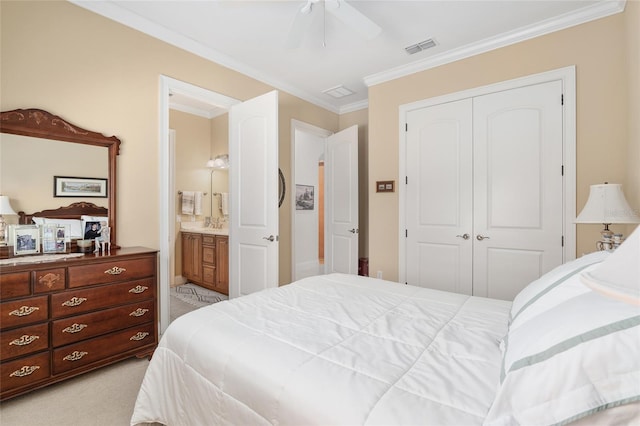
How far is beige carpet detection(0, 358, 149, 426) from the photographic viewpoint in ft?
5.80

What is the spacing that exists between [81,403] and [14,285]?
2.70 ft

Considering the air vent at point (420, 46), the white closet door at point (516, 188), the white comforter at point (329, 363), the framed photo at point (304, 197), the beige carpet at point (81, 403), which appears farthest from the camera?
the framed photo at point (304, 197)

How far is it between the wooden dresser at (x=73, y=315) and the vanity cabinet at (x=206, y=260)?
1.74 metres

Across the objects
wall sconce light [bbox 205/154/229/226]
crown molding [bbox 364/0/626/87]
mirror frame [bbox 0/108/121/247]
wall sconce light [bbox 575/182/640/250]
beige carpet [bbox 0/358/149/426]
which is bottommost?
beige carpet [bbox 0/358/149/426]

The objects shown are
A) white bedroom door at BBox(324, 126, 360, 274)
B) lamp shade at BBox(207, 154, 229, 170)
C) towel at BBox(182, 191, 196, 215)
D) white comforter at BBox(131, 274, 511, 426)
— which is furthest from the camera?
lamp shade at BBox(207, 154, 229, 170)

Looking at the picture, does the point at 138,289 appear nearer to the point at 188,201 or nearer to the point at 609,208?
the point at 188,201

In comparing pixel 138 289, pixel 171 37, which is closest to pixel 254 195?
pixel 138 289

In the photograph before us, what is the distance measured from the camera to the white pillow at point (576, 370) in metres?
0.64

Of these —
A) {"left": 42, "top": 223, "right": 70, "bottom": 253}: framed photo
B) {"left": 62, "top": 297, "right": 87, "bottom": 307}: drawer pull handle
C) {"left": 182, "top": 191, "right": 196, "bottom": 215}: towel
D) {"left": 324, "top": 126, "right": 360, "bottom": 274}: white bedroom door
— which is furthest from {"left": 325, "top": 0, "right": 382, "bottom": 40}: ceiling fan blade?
{"left": 182, "top": 191, "right": 196, "bottom": 215}: towel

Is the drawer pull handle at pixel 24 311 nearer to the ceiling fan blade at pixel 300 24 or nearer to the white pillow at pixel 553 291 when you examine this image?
the ceiling fan blade at pixel 300 24

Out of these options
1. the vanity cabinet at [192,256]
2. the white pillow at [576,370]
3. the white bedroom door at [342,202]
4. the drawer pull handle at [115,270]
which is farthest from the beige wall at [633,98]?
the vanity cabinet at [192,256]

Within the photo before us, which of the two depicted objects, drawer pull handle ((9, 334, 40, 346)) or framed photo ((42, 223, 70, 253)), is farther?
framed photo ((42, 223, 70, 253))

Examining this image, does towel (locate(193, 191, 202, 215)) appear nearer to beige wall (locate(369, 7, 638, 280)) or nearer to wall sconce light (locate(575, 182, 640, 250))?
beige wall (locate(369, 7, 638, 280))

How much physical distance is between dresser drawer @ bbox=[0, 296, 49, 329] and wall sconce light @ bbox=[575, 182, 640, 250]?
3.54 metres
